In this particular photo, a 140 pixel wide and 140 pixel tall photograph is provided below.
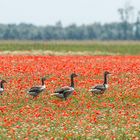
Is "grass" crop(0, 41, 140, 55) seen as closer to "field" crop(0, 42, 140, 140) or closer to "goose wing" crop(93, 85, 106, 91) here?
"field" crop(0, 42, 140, 140)

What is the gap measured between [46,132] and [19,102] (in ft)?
21.3

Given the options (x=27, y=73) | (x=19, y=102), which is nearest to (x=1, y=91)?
(x=19, y=102)

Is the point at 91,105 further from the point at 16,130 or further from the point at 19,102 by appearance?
the point at 16,130

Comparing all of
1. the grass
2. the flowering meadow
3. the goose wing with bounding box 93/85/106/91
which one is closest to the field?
the flowering meadow

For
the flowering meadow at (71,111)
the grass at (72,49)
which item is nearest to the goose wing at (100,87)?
the flowering meadow at (71,111)

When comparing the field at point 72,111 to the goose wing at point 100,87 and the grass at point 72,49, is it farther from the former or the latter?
the grass at point 72,49

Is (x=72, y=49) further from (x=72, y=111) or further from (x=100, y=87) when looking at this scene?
(x=72, y=111)

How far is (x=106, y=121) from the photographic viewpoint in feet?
63.1

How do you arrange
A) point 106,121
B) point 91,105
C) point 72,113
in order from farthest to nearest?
point 91,105, point 72,113, point 106,121

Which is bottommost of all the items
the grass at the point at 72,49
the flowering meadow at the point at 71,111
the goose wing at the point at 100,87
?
the grass at the point at 72,49

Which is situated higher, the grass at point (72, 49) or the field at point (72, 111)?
the field at point (72, 111)

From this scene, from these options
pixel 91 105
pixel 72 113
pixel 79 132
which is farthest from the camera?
pixel 91 105

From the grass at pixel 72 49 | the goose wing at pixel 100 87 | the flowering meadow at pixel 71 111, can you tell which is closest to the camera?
the flowering meadow at pixel 71 111

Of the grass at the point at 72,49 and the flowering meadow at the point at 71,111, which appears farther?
the grass at the point at 72,49
